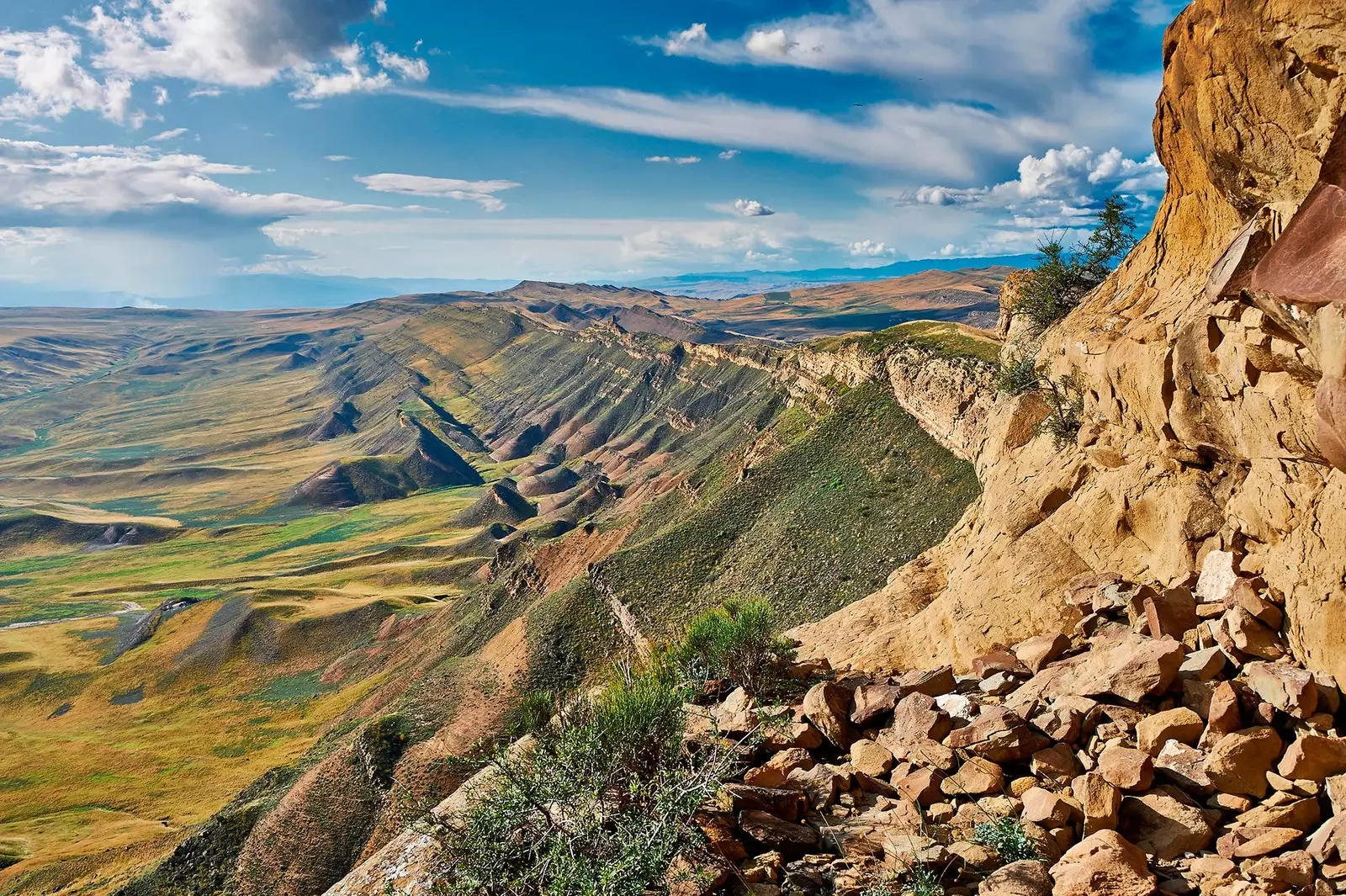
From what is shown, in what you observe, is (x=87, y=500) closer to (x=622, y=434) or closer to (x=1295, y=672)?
(x=622, y=434)

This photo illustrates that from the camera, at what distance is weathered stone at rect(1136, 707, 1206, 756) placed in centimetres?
1066

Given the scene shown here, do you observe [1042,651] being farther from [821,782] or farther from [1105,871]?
[1105,871]

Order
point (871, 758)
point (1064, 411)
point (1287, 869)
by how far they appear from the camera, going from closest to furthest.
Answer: point (1287, 869)
point (871, 758)
point (1064, 411)

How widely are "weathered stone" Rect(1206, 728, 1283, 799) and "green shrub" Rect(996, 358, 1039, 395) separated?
57.9 ft

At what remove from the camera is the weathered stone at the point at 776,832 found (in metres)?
10.6

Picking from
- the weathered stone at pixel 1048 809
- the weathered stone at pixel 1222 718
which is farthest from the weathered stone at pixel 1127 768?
the weathered stone at pixel 1222 718

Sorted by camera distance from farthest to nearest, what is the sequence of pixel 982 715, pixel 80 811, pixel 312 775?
1. pixel 80 811
2. pixel 312 775
3. pixel 982 715

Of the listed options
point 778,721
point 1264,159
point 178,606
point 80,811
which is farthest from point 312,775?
point 178,606

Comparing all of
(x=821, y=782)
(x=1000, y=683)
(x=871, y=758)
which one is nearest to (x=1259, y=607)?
(x=1000, y=683)

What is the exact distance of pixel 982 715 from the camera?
12.2 m

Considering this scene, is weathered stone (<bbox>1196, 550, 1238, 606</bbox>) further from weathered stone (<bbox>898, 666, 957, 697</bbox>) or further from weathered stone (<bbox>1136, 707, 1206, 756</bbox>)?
weathered stone (<bbox>898, 666, 957, 697</bbox>)

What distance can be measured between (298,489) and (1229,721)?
188 meters

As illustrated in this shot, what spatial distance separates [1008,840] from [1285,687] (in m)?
5.08

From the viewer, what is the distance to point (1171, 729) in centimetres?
1073
